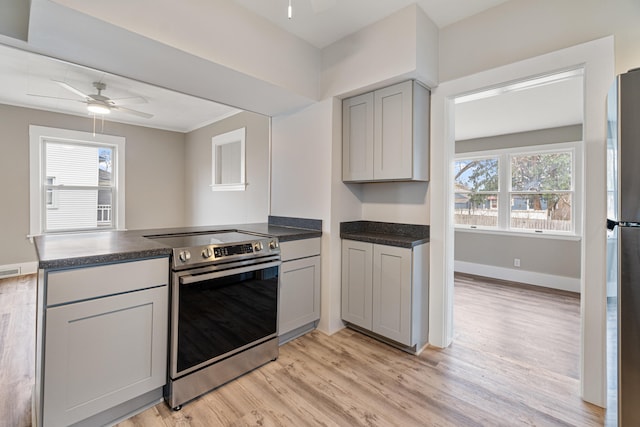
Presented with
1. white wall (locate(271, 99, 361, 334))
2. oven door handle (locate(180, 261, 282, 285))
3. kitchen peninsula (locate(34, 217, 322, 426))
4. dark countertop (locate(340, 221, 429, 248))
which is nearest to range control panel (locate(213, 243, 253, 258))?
oven door handle (locate(180, 261, 282, 285))

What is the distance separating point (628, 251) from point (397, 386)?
4.83 feet

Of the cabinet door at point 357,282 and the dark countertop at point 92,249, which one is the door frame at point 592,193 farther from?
the dark countertop at point 92,249

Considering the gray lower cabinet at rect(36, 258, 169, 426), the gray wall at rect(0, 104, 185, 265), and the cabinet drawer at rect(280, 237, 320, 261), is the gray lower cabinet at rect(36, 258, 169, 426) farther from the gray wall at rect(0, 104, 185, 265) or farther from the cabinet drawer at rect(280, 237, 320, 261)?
the gray wall at rect(0, 104, 185, 265)

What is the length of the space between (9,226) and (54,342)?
175 inches

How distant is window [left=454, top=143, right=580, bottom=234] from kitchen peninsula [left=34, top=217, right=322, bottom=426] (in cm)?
506

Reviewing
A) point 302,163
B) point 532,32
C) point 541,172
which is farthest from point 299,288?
point 541,172

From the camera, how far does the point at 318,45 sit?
268 cm

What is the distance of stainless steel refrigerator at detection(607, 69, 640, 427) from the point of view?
1007mm

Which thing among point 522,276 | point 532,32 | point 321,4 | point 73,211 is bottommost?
point 522,276

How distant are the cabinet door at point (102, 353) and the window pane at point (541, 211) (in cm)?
514

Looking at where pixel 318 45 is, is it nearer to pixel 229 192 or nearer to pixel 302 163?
pixel 302 163

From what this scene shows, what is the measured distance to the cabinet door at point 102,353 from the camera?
53.9 inches

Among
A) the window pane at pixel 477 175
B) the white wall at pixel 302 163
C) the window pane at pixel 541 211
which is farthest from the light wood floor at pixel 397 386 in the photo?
the window pane at pixel 477 175

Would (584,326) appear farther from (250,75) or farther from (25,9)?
(25,9)
